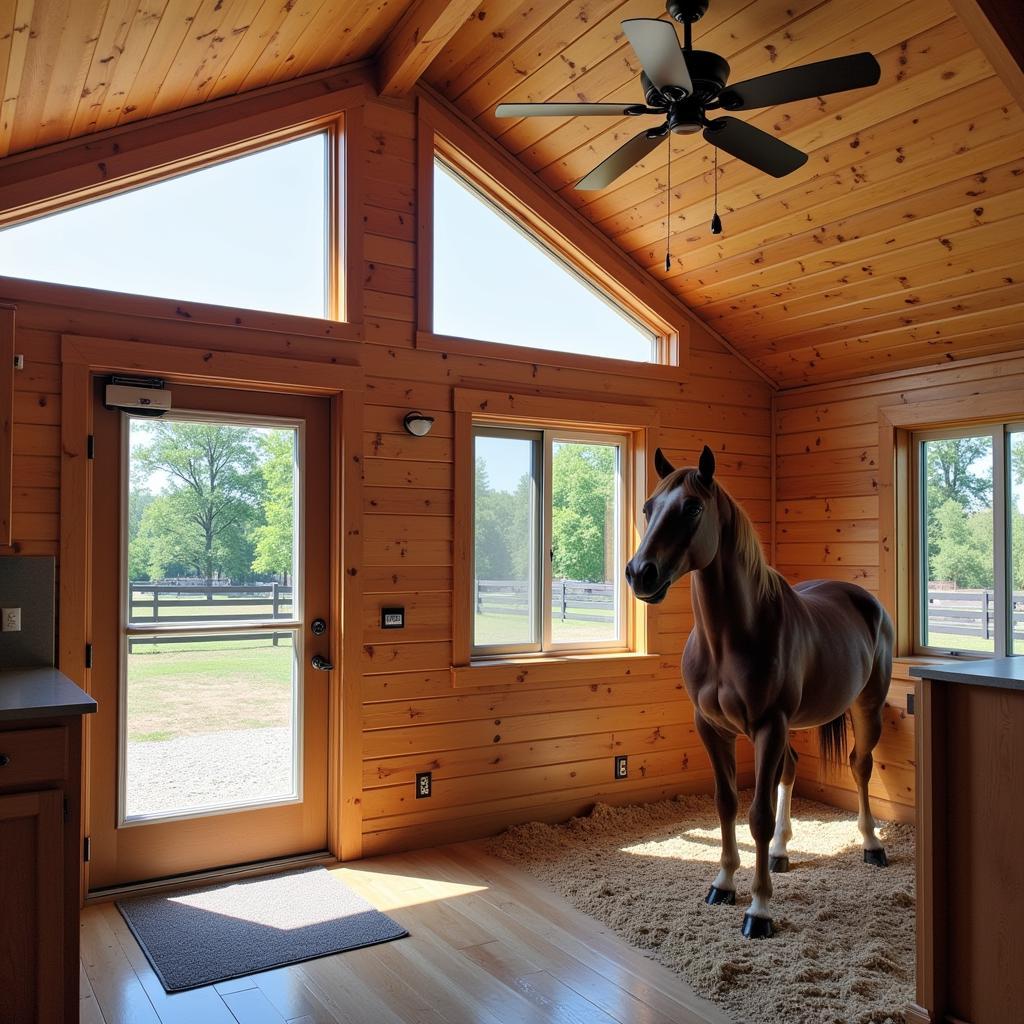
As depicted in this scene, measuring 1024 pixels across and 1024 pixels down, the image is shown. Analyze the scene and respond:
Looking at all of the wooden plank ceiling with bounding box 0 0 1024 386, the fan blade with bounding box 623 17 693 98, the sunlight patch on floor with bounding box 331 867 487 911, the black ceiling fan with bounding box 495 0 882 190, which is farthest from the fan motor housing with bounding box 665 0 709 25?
the sunlight patch on floor with bounding box 331 867 487 911

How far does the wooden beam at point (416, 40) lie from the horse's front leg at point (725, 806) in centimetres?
294

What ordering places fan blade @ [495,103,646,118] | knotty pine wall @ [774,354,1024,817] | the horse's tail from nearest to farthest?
fan blade @ [495,103,646,118] < the horse's tail < knotty pine wall @ [774,354,1024,817]

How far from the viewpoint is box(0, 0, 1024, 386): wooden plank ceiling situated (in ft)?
10.1

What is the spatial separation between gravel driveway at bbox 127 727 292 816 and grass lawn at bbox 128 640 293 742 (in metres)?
0.05

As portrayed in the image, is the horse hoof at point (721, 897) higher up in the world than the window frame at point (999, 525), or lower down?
lower down

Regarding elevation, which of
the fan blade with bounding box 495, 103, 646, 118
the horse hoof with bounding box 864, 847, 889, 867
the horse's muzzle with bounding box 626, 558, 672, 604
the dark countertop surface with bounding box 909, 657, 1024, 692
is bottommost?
the horse hoof with bounding box 864, 847, 889, 867

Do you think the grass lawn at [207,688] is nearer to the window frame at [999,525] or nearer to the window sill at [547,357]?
the window sill at [547,357]

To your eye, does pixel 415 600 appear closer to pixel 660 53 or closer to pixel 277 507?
pixel 277 507

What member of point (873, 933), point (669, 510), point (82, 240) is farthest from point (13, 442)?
point (873, 933)

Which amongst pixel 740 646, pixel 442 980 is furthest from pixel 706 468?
pixel 442 980

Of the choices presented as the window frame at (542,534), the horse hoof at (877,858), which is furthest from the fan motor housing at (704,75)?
the horse hoof at (877,858)

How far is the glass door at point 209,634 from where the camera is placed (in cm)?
362

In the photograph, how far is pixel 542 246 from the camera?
473 centimetres

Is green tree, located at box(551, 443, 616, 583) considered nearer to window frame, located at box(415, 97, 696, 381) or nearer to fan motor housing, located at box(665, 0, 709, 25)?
window frame, located at box(415, 97, 696, 381)
